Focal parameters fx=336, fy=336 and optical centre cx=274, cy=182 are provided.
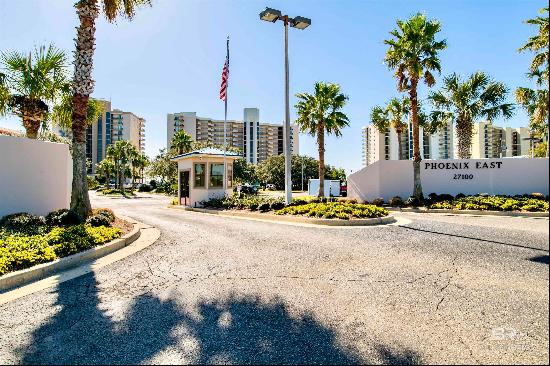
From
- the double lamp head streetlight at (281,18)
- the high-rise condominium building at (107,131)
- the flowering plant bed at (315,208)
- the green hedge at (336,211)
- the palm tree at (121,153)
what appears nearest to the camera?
the green hedge at (336,211)

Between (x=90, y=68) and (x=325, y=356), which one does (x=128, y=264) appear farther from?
(x=90, y=68)

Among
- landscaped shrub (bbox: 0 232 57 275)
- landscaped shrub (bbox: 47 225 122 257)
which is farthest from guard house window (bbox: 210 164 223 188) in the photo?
landscaped shrub (bbox: 0 232 57 275)

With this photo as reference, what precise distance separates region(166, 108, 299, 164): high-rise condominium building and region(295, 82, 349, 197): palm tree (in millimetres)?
123492

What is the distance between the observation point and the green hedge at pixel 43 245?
6680mm

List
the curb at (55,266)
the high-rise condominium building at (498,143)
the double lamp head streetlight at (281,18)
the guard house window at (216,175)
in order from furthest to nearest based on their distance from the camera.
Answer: the guard house window at (216,175) → the double lamp head streetlight at (281,18) → the curb at (55,266) → the high-rise condominium building at (498,143)

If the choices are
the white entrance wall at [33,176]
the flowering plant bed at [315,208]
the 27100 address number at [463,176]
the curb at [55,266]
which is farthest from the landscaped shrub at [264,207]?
the 27100 address number at [463,176]

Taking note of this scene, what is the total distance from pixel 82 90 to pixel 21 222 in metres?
5.19

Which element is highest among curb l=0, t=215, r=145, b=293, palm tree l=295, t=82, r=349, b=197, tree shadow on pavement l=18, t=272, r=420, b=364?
palm tree l=295, t=82, r=349, b=197

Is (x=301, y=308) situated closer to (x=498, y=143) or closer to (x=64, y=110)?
(x=498, y=143)

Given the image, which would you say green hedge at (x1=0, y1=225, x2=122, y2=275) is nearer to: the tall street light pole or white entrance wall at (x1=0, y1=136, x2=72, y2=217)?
white entrance wall at (x1=0, y1=136, x2=72, y2=217)

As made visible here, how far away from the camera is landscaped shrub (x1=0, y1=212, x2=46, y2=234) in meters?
10.3

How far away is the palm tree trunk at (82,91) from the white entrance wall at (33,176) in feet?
6.01

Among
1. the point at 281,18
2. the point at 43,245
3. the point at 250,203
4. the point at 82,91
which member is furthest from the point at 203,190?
the point at 43,245

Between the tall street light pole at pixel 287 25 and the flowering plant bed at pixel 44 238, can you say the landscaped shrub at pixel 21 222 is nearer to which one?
the flowering plant bed at pixel 44 238
